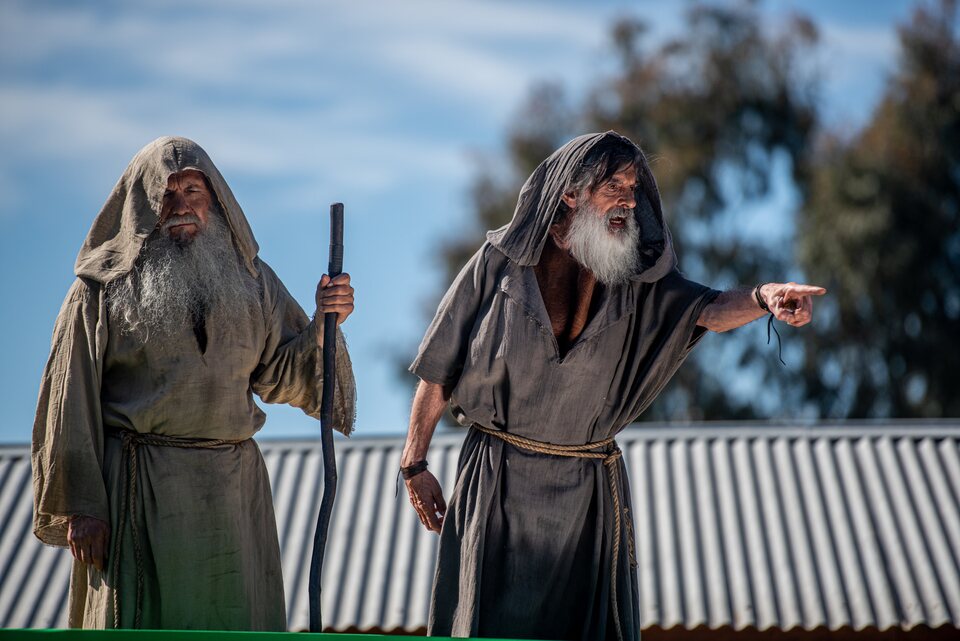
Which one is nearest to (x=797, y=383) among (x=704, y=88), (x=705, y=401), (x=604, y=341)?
(x=705, y=401)

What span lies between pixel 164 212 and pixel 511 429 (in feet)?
4.92

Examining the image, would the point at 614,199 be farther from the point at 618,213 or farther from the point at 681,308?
the point at 681,308

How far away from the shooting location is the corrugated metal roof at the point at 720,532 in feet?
28.4

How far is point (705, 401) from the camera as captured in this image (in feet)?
76.9

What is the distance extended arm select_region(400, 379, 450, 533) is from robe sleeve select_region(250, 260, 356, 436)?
34cm

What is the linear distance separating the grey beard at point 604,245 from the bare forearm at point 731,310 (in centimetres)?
31

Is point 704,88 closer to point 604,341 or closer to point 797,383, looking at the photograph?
point 797,383

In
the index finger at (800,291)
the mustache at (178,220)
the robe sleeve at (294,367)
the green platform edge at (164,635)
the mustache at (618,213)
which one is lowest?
the green platform edge at (164,635)

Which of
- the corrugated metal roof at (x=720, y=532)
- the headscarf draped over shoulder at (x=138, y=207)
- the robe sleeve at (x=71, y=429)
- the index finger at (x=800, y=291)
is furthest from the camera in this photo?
the corrugated metal roof at (x=720, y=532)

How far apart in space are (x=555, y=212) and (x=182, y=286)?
1379 mm

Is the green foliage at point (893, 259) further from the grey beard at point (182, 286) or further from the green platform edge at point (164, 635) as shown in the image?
the green platform edge at point (164, 635)

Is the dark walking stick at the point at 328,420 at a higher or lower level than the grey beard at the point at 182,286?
lower

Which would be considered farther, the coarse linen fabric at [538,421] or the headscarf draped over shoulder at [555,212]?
the headscarf draped over shoulder at [555,212]

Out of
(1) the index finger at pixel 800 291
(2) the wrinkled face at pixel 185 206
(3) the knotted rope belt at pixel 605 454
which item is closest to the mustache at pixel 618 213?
(1) the index finger at pixel 800 291
